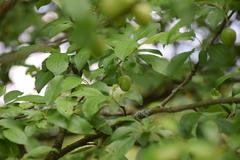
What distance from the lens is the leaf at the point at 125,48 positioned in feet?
3.90

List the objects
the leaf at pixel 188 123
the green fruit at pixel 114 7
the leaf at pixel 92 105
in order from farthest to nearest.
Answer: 1. the leaf at pixel 92 105
2. the leaf at pixel 188 123
3. the green fruit at pixel 114 7

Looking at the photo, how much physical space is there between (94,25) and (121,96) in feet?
2.64

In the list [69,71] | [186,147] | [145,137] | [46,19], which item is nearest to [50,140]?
[46,19]

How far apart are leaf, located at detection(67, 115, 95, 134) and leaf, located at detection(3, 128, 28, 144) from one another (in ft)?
0.34

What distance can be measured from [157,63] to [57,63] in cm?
25

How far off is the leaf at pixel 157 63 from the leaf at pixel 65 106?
0.23 m

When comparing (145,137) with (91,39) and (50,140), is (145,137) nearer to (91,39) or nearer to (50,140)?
(91,39)

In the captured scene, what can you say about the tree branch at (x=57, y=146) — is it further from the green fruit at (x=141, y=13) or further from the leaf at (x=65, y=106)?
the green fruit at (x=141, y=13)

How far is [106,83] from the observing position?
4.36ft

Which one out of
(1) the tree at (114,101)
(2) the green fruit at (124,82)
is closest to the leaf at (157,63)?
(1) the tree at (114,101)

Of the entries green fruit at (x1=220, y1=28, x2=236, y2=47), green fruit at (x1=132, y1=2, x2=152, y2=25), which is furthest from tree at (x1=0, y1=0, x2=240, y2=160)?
green fruit at (x1=132, y1=2, x2=152, y2=25)

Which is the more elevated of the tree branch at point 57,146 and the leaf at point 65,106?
the leaf at point 65,106

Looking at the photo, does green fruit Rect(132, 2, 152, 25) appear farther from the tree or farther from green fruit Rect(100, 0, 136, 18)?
the tree

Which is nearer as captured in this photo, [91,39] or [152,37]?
[91,39]
